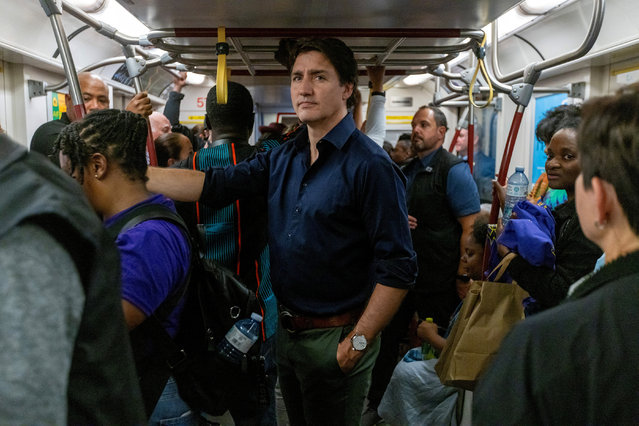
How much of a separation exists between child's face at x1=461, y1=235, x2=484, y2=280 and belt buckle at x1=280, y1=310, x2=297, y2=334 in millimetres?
1448

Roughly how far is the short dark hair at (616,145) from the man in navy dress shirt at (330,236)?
942 millimetres

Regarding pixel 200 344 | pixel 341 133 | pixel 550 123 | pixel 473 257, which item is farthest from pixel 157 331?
pixel 550 123

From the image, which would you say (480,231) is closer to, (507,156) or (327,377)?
(507,156)

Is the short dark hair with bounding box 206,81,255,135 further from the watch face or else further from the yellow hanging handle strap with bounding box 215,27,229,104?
the watch face

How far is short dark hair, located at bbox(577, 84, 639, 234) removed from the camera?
85 centimetres

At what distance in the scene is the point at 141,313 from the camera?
137 centimetres

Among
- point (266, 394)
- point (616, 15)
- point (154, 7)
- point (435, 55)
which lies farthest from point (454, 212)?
point (616, 15)

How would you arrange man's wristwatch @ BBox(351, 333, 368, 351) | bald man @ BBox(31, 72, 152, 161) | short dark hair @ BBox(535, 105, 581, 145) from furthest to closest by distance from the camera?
short dark hair @ BBox(535, 105, 581, 145) → bald man @ BBox(31, 72, 152, 161) → man's wristwatch @ BBox(351, 333, 368, 351)

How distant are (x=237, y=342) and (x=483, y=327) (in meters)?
0.93

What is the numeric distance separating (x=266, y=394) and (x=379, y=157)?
3.23 feet

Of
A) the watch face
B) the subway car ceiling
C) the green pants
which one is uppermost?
the subway car ceiling

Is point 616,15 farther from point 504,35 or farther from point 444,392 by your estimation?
point 444,392

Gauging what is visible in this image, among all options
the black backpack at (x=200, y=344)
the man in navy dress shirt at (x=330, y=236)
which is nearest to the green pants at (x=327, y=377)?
the man in navy dress shirt at (x=330, y=236)

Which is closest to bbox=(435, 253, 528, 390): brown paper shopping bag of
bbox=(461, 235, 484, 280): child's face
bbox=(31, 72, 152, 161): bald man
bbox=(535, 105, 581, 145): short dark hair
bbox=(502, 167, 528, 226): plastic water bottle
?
bbox=(502, 167, 528, 226): plastic water bottle
